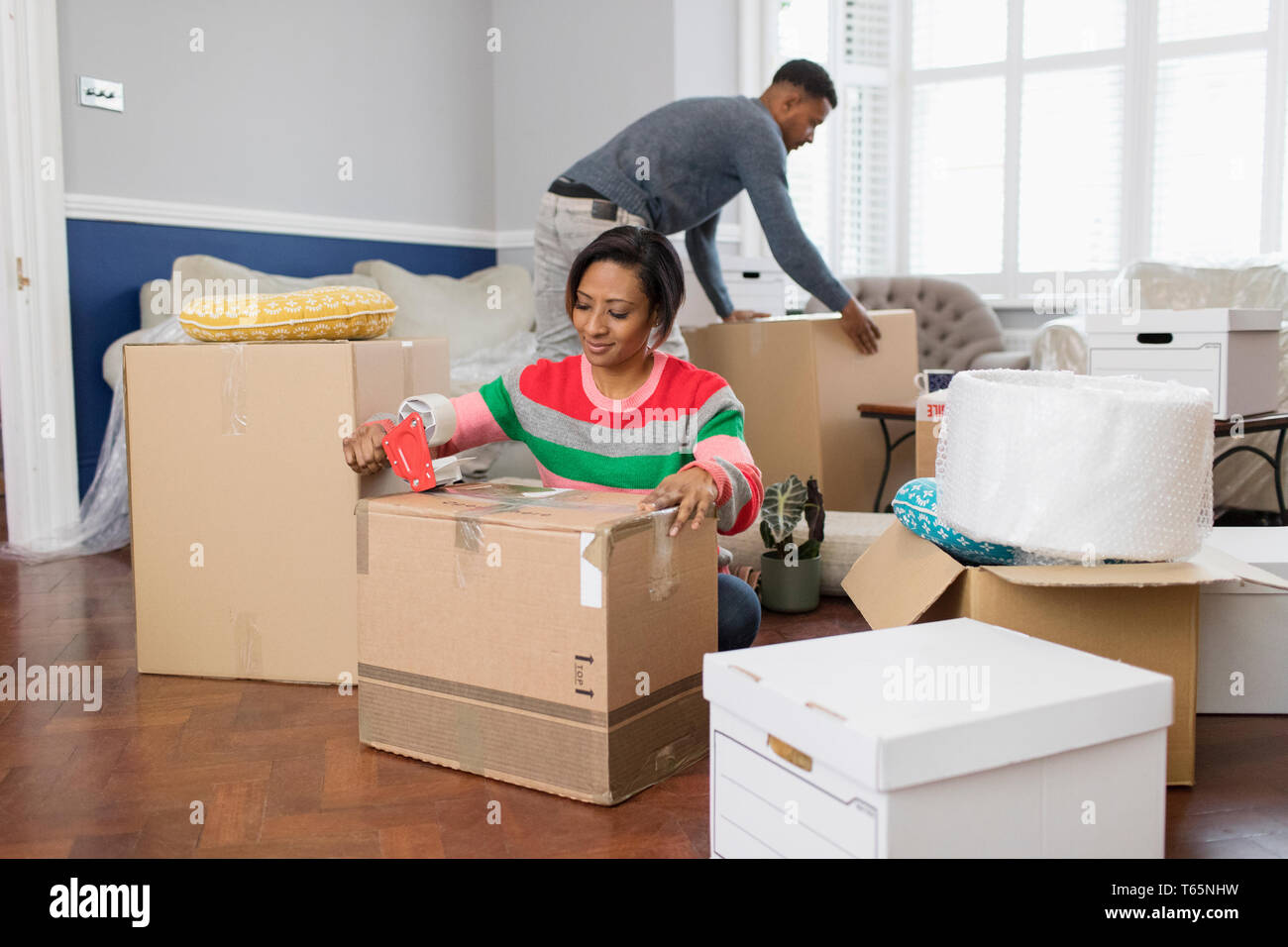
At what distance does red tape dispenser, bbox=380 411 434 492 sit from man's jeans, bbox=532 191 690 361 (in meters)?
0.95

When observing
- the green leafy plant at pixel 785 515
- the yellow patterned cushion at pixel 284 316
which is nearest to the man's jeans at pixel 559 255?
the green leafy plant at pixel 785 515

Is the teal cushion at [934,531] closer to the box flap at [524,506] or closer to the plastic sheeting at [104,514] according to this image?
the box flap at [524,506]

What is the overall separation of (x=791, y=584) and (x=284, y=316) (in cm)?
122

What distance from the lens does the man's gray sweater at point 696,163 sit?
272cm

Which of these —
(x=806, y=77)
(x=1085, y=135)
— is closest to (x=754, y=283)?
(x=806, y=77)

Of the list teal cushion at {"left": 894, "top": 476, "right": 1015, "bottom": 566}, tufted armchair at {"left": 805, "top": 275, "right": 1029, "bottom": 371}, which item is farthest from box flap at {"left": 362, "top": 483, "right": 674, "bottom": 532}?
tufted armchair at {"left": 805, "top": 275, "right": 1029, "bottom": 371}

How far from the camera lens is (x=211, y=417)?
2031mm

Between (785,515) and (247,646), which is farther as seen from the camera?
(785,515)

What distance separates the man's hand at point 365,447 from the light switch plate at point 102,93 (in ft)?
7.23

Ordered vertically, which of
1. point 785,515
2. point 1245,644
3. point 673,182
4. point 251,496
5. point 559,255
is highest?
point 673,182

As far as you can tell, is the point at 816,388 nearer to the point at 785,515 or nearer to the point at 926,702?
the point at 785,515

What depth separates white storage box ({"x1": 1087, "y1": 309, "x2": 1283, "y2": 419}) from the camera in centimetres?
275

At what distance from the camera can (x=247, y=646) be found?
2.05 metres

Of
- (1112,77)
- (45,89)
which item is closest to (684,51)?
(1112,77)
